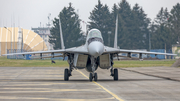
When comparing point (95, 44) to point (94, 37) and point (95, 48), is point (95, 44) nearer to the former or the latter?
point (95, 48)

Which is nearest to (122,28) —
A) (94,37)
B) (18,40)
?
(18,40)

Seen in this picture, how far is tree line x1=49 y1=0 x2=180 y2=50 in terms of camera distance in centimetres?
→ 9344

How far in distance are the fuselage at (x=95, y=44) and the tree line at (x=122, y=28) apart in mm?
71064

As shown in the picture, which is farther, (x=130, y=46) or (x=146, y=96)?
(x=130, y=46)

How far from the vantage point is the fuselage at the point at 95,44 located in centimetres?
1736

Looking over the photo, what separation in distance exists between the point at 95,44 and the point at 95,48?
0.38 meters

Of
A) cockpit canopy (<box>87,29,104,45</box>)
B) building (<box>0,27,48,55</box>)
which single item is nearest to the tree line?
building (<box>0,27,48,55</box>)

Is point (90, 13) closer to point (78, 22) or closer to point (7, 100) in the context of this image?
point (78, 22)

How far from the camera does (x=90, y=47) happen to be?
→ 58.4ft

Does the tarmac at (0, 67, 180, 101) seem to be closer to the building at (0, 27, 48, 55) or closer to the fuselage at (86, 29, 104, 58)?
the fuselage at (86, 29, 104, 58)

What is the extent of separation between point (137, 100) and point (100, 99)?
127cm

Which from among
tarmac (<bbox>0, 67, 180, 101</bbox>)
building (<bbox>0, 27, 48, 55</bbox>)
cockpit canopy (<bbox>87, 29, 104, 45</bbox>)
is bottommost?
tarmac (<bbox>0, 67, 180, 101</bbox>)

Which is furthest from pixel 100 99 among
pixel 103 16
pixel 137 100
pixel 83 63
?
pixel 103 16

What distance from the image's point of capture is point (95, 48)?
17375 mm
